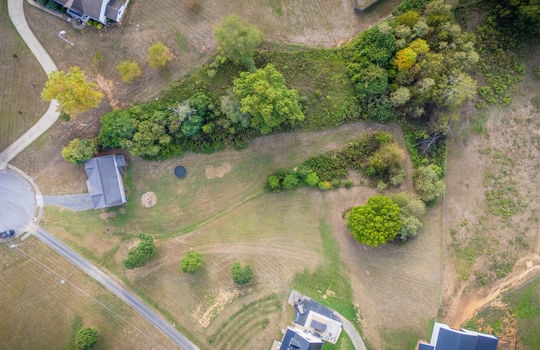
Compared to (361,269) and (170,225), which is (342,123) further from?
(170,225)

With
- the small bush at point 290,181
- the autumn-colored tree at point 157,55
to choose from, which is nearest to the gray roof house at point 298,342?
the small bush at point 290,181

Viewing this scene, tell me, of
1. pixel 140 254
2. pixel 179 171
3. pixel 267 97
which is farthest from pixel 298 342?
pixel 267 97

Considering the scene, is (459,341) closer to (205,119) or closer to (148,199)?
(205,119)

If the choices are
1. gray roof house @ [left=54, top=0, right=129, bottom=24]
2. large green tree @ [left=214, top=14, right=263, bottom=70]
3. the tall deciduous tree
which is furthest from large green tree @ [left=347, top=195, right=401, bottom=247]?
gray roof house @ [left=54, top=0, right=129, bottom=24]

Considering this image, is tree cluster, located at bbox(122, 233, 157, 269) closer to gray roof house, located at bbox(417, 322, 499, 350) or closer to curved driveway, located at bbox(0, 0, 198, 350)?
curved driveway, located at bbox(0, 0, 198, 350)

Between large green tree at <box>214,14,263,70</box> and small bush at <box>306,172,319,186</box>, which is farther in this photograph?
small bush at <box>306,172,319,186</box>
